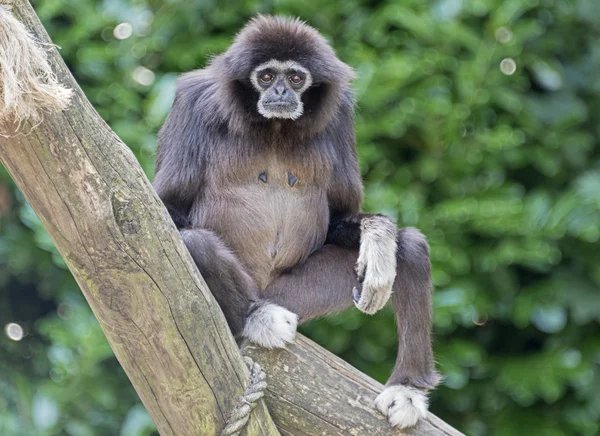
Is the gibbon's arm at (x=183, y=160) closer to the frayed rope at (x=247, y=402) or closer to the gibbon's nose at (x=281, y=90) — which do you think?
the gibbon's nose at (x=281, y=90)

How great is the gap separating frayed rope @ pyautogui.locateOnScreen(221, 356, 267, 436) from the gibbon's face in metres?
1.27

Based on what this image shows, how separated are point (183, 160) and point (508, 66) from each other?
11.3 feet

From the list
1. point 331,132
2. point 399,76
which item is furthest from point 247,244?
point 399,76

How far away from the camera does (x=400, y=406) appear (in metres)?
3.71

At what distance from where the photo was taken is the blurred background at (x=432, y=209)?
5.70 meters

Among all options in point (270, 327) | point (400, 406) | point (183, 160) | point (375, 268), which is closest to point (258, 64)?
point (183, 160)

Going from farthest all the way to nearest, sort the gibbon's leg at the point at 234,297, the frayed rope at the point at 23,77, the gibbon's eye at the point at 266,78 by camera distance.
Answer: the gibbon's eye at the point at 266,78, the gibbon's leg at the point at 234,297, the frayed rope at the point at 23,77

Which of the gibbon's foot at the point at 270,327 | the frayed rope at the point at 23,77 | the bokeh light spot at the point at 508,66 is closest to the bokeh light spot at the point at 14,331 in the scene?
the gibbon's foot at the point at 270,327

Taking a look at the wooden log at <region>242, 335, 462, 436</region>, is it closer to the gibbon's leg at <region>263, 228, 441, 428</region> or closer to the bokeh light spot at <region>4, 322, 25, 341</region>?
the gibbon's leg at <region>263, 228, 441, 428</region>

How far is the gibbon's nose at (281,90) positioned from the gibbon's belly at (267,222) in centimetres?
45

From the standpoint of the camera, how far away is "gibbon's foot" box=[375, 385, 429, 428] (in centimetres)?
370

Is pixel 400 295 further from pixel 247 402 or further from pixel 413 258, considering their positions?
pixel 247 402

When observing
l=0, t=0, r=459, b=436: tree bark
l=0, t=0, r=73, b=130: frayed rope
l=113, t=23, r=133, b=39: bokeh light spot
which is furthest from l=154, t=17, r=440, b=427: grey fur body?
l=113, t=23, r=133, b=39: bokeh light spot

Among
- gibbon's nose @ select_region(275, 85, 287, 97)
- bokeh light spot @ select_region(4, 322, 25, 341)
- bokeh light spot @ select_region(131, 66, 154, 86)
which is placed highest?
gibbon's nose @ select_region(275, 85, 287, 97)
